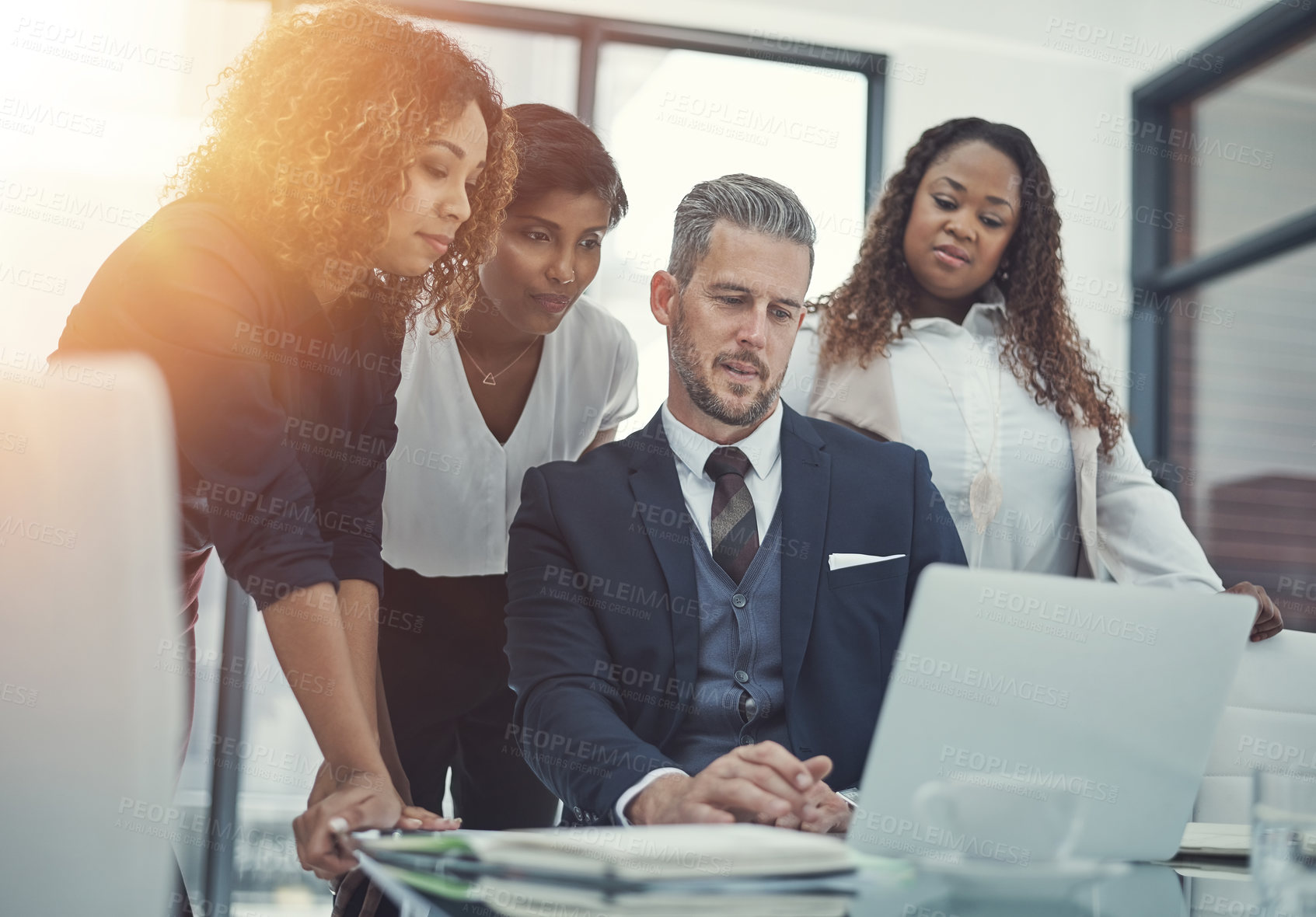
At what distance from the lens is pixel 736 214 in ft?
5.95

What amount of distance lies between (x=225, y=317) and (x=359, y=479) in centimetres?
40

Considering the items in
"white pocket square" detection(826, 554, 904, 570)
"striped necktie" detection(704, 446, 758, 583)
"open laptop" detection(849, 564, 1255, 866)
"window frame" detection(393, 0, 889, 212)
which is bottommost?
"open laptop" detection(849, 564, 1255, 866)

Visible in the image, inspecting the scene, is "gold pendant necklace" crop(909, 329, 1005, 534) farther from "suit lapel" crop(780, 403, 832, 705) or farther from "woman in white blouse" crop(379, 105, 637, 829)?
"woman in white blouse" crop(379, 105, 637, 829)

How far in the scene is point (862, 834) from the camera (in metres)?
0.84

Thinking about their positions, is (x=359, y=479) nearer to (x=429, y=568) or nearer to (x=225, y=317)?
(x=225, y=317)

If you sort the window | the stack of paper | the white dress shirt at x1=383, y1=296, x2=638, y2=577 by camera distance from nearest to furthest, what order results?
the stack of paper < the white dress shirt at x1=383, y1=296, x2=638, y2=577 < the window

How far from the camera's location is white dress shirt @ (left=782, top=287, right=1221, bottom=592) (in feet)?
7.10

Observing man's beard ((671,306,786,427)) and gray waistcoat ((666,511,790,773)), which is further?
man's beard ((671,306,786,427))

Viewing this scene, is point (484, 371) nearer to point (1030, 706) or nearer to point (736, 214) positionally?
point (736, 214)

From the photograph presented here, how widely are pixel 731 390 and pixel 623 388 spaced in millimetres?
525

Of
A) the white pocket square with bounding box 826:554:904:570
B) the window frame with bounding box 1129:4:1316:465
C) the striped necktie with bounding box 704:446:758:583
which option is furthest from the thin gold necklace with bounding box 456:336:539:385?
the window frame with bounding box 1129:4:1316:465

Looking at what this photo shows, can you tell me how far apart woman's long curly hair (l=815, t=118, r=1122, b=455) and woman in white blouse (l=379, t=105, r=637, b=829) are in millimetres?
484

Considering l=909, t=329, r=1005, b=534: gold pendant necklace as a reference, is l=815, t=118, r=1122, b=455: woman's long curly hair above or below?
above

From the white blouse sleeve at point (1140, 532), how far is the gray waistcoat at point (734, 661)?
901mm
